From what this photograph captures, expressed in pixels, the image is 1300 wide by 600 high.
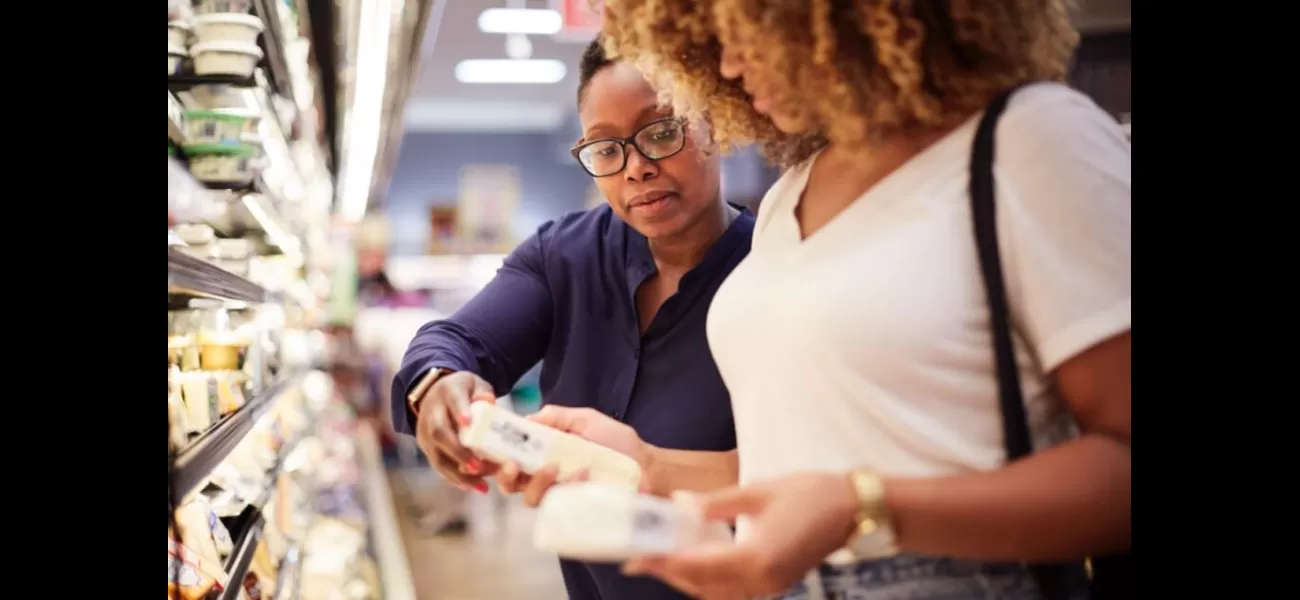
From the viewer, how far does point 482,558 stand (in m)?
6.60

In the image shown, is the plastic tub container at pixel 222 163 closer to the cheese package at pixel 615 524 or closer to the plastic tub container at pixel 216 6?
the plastic tub container at pixel 216 6

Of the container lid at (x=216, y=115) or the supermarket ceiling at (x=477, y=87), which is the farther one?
the supermarket ceiling at (x=477, y=87)

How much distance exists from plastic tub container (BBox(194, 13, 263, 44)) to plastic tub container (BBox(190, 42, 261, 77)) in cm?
1

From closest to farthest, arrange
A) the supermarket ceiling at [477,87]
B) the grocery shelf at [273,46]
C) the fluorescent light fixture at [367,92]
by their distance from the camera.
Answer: the grocery shelf at [273,46], the fluorescent light fixture at [367,92], the supermarket ceiling at [477,87]

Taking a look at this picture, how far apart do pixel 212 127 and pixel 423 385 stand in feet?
3.17

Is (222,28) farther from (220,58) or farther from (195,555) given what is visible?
(195,555)

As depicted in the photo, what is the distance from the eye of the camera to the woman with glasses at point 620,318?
1617mm

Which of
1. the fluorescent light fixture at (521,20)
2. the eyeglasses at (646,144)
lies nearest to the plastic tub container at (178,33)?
the eyeglasses at (646,144)

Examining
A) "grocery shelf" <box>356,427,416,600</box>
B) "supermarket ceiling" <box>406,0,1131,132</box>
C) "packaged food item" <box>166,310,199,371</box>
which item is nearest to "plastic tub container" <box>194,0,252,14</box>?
"packaged food item" <box>166,310,199,371</box>

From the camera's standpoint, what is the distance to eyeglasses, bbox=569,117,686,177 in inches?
65.0

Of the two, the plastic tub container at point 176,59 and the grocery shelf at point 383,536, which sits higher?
the plastic tub container at point 176,59

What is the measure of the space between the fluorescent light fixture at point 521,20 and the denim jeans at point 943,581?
7.61 metres

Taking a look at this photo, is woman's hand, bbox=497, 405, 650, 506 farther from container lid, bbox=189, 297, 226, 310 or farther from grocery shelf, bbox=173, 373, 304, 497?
container lid, bbox=189, 297, 226, 310
